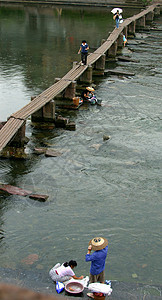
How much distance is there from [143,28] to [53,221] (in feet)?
135

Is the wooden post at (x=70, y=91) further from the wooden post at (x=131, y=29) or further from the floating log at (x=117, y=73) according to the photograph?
the wooden post at (x=131, y=29)

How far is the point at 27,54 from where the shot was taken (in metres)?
30.1

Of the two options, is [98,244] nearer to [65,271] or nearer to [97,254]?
[97,254]

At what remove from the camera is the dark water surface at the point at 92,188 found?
8094 millimetres

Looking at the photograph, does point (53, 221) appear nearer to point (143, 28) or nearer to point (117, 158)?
point (117, 158)

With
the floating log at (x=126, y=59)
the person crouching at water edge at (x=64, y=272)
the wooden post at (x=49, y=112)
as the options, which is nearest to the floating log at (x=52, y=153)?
the wooden post at (x=49, y=112)

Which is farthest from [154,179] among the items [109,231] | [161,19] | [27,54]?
[161,19]

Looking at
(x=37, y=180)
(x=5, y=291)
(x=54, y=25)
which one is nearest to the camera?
(x=5, y=291)

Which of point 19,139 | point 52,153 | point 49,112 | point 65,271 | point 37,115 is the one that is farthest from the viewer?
point 37,115

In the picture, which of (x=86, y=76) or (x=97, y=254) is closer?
(x=97, y=254)

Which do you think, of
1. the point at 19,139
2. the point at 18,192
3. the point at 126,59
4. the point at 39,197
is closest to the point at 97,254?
the point at 39,197

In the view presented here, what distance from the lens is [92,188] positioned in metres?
11.2

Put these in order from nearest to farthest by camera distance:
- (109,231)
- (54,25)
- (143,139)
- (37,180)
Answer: (109,231)
(37,180)
(143,139)
(54,25)

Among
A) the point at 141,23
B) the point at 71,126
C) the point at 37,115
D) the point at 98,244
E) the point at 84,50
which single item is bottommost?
the point at 71,126
